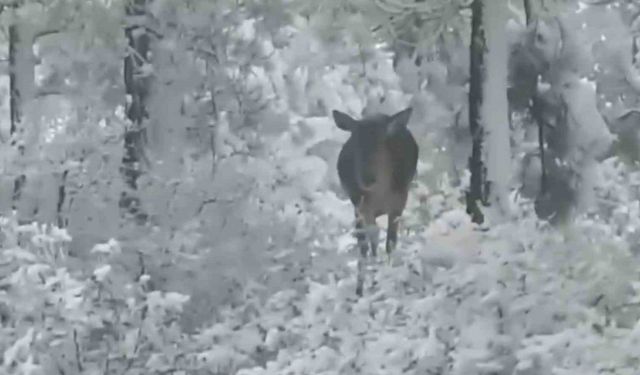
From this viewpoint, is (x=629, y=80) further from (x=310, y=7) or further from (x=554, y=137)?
(x=310, y=7)

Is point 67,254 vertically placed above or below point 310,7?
below

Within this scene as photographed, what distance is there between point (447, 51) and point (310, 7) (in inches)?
36.6

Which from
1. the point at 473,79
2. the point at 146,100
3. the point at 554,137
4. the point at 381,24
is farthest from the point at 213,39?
the point at 554,137

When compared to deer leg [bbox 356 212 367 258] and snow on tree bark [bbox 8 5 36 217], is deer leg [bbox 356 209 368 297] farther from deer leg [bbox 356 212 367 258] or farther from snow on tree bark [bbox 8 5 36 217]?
snow on tree bark [bbox 8 5 36 217]

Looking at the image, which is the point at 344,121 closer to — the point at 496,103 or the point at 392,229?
the point at 392,229

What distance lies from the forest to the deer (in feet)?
0.06

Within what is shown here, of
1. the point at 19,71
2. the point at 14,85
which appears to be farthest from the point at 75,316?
the point at 19,71

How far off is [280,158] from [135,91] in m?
1.04

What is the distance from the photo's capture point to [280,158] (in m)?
8.05

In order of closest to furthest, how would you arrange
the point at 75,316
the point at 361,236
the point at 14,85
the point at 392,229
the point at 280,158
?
the point at 75,316 < the point at 392,229 < the point at 361,236 < the point at 280,158 < the point at 14,85

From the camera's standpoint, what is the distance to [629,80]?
756 cm

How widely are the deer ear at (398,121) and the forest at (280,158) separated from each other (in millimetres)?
19

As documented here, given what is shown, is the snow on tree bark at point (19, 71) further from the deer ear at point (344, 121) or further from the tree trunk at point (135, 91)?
the deer ear at point (344, 121)

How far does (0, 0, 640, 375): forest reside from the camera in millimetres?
6844
